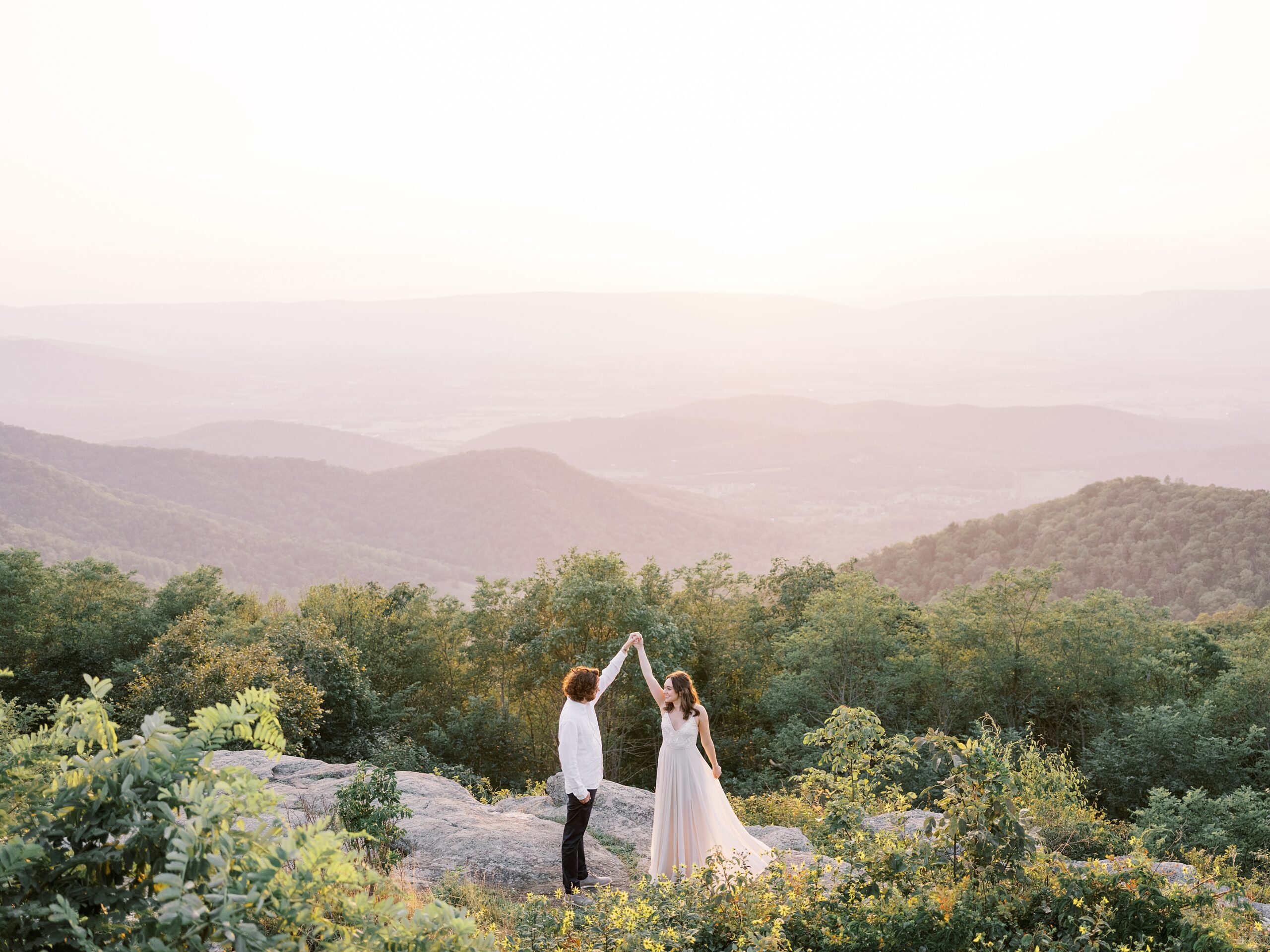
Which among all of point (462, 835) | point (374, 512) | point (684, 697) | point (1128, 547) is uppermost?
point (684, 697)

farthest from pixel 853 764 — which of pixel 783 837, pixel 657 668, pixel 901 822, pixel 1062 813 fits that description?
pixel 657 668

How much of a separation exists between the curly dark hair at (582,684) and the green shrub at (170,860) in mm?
4939

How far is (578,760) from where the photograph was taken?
8039 millimetres

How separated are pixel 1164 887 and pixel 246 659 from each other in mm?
17213

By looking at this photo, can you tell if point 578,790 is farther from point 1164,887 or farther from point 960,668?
point 960,668

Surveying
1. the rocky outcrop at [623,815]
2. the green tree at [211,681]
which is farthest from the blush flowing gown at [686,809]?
the green tree at [211,681]

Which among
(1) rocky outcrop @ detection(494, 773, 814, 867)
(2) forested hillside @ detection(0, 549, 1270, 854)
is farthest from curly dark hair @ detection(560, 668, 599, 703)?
(2) forested hillside @ detection(0, 549, 1270, 854)

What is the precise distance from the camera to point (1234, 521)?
53031mm

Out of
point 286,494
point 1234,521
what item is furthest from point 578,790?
point 286,494

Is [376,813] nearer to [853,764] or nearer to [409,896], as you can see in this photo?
[409,896]

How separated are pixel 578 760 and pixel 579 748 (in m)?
0.12

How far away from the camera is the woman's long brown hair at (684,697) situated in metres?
8.62

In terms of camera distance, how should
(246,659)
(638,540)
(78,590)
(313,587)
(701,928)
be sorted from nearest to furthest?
(701,928)
(246,659)
(78,590)
(313,587)
(638,540)

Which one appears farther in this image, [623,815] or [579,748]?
[623,815]
